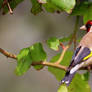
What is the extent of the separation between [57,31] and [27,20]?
258 millimetres

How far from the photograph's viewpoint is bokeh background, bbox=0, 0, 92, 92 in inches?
125

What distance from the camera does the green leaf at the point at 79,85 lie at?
125 cm

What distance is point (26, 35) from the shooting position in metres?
3.18

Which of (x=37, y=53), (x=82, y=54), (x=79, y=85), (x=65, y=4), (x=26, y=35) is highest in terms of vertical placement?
(x=65, y=4)

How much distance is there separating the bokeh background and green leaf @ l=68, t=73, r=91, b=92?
1.84 m

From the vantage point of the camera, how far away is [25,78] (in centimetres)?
321

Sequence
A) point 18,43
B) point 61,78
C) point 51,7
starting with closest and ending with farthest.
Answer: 1. point 51,7
2. point 61,78
3. point 18,43

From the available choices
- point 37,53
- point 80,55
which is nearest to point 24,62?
point 37,53

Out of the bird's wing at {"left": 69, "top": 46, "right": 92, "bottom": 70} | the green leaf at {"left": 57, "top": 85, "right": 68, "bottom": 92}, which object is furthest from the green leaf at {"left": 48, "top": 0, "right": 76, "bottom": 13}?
the bird's wing at {"left": 69, "top": 46, "right": 92, "bottom": 70}

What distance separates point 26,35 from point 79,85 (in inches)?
76.9

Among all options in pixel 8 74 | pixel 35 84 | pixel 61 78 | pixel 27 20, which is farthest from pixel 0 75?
pixel 61 78

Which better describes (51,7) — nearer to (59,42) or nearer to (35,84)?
(59,42)

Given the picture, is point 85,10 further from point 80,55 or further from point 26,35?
point 26,35

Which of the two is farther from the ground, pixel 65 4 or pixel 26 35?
pixel 65 4
